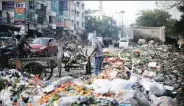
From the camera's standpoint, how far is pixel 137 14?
70.4 m

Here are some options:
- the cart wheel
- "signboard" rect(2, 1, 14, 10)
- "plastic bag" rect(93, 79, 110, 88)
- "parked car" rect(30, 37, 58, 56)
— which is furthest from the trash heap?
"signboard" rect(2, 1, 14, 10)

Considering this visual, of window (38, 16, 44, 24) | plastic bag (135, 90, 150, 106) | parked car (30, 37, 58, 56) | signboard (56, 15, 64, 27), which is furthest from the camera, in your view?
signboard (56, 15, 64, 27)

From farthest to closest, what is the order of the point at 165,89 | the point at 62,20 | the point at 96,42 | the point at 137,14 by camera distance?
the point at 137,14, the point at 62,20, the point at 96,42, the point at 165,89

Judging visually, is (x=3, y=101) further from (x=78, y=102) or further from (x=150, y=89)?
(x=150, y=89)

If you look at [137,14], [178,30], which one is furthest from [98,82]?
[137,14]

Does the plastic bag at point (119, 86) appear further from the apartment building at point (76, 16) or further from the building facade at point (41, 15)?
the apartment building at point (76, 16)

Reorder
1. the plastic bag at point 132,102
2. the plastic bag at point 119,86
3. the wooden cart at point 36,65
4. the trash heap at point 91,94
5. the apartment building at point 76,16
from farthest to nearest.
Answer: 1. the apartment building at point 76,16
2. the wooden cart at point 36,65
3. the plastic bag at point 119,86
4. the plastic bag at point 132,102
5. the trash heap at point 91,94

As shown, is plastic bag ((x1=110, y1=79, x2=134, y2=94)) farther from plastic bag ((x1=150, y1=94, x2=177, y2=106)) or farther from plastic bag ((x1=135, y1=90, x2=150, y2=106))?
plastic bag ((x1=150, y1=94, x2=177, y2=106))

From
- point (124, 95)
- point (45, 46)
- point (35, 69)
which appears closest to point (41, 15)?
point (45, 46)

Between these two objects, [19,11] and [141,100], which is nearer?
[141,100]

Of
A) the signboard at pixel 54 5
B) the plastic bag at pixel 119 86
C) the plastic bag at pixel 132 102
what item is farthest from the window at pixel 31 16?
the plastic bag at pixel 132 102

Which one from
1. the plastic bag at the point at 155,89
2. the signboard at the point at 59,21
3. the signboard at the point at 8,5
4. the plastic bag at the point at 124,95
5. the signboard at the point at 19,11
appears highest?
the signboard at the point at 8,5

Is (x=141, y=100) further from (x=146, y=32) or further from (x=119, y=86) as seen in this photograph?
(x=146, y=32)

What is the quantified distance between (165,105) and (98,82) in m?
1.64
